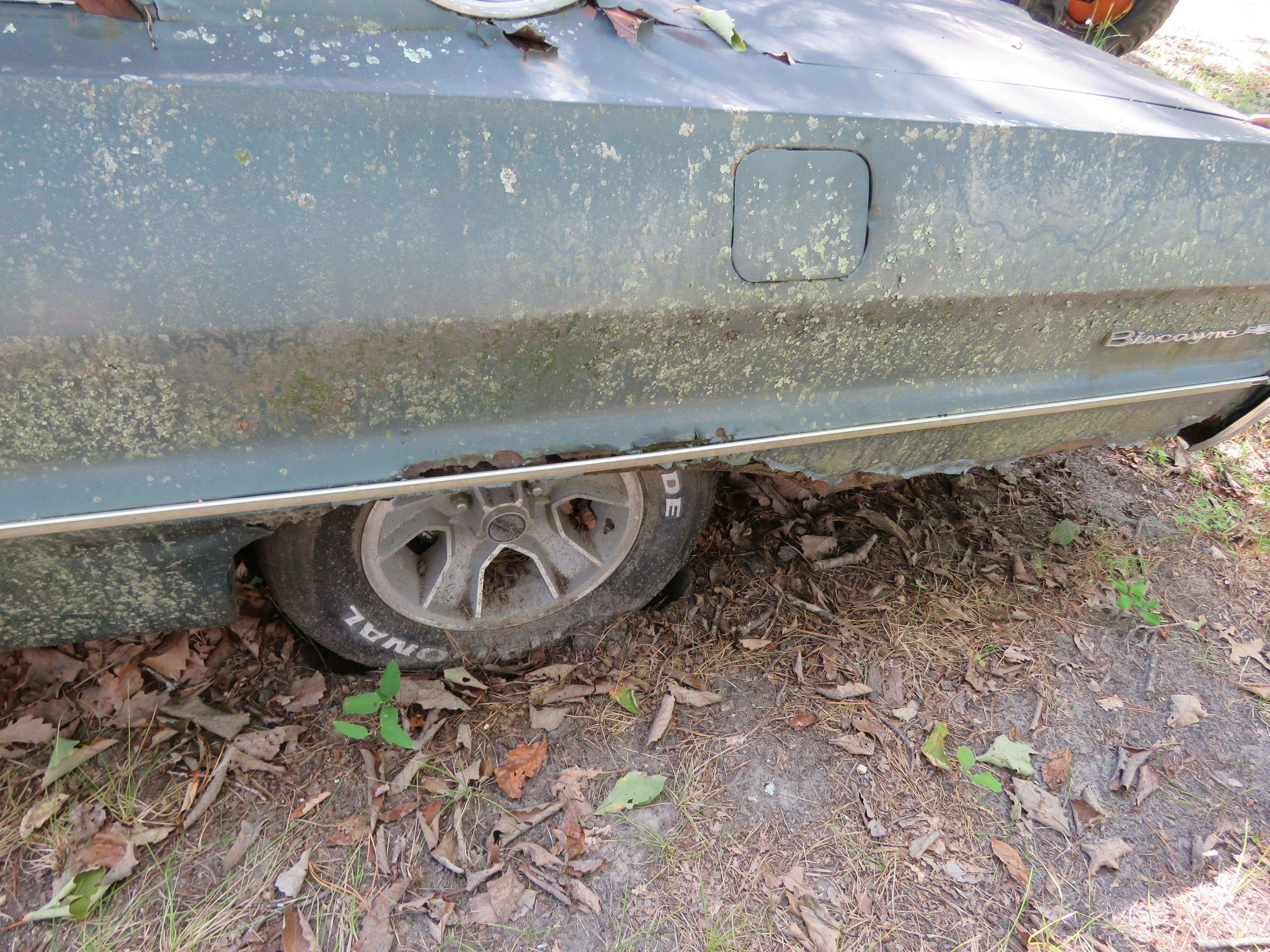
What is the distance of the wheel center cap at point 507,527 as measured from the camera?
6.19ft

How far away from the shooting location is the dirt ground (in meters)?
1.63

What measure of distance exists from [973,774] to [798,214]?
5.04ft

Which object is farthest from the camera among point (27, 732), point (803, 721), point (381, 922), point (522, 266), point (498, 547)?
point (803, 721)

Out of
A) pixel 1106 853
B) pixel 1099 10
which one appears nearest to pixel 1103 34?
pixel 1099 10

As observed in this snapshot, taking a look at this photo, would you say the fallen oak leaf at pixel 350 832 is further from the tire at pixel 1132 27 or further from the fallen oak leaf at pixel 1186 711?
the tire at pixel 1132 27

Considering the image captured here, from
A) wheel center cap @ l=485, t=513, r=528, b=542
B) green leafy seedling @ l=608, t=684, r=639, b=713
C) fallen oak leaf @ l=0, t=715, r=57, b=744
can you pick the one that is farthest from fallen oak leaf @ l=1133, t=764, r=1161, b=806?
fallen oak leaf @ l=0, t=715, r=57, b=744

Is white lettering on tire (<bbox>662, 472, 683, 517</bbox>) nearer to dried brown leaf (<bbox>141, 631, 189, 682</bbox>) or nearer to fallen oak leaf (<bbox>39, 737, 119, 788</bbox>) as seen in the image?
dried brown leaf (<bbox>141, 631, 189, 682</bbox>)

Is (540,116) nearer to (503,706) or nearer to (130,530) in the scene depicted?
(130,530)

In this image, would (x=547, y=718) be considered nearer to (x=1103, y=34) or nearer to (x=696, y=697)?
(x=696, y=697)

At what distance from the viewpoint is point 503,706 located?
206 centimetres

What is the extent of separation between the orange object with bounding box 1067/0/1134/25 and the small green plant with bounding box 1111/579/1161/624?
403 cm

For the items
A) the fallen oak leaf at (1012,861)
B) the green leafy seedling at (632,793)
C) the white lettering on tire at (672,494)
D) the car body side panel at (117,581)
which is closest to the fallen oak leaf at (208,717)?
the car body side panel at (117,581)

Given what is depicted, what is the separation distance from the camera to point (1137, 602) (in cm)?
246

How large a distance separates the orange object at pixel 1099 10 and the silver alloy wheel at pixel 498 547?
4.93 meters
